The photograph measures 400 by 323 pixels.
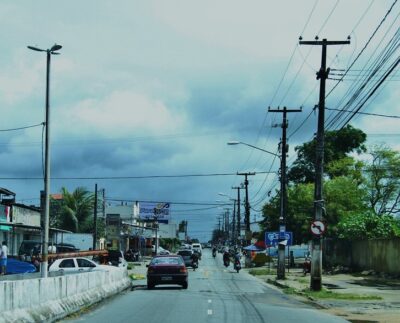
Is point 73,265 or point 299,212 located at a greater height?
point 299,212

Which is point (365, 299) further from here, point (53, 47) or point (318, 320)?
point (53, 47)

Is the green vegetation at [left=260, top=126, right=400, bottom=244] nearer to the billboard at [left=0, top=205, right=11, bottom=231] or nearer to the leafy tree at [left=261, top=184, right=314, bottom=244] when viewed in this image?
the leafy tree at [left=261, top=184, right=314, bottom=244]

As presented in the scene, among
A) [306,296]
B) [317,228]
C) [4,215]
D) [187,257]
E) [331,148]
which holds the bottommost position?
[306,296]

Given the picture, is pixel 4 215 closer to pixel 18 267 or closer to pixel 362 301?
pixel 18 267

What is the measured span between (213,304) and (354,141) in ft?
199

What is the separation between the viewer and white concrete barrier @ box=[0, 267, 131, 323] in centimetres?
1253

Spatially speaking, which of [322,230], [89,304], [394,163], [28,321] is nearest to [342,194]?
[394,163]

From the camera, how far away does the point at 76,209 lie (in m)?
64.7

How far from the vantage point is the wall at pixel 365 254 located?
122 feet

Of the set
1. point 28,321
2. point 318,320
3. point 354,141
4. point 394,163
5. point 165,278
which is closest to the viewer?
point 28,321

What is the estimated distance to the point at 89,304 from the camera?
64.6 feet

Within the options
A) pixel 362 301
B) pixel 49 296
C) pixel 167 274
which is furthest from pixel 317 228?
pixel 49 296

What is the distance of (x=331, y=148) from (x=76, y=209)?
105 feet

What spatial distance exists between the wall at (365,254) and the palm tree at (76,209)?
24403 mm
